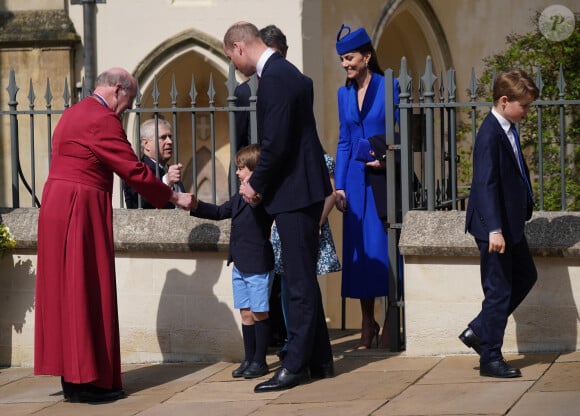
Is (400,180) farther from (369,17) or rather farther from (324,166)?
(369,17)

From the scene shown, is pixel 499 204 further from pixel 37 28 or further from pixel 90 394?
pixel 37 28

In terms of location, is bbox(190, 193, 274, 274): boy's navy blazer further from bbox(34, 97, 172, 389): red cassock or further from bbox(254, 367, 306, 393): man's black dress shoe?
bbox(254, 367, 306, 393): man's black dress shoe

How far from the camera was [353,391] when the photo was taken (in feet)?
24.5

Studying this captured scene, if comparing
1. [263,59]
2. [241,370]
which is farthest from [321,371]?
[263,59]

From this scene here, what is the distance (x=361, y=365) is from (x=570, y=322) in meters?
1.22

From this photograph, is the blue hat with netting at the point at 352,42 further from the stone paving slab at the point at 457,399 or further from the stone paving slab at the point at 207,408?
the stone paving slab at the point at 207,408

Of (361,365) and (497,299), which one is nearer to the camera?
(497,299)

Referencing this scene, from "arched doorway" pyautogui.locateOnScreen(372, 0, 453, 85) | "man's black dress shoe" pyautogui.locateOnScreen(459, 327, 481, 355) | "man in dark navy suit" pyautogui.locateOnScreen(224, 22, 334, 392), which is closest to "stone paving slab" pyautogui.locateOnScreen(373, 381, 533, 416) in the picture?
"man's black dress shoe" pyautogui.locateOnScreen(459, 327, 481, 355)

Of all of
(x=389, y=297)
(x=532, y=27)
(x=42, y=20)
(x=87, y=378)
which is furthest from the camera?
(x=532, y=27)

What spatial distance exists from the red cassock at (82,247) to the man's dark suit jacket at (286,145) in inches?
23.7

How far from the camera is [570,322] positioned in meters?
8.28

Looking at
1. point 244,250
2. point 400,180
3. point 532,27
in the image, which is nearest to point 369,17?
point 532,27

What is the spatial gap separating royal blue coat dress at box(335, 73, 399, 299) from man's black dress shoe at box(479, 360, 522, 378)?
142cm

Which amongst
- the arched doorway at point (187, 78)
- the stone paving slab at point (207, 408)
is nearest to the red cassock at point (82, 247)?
the stone paving slab at point (207, 408)
